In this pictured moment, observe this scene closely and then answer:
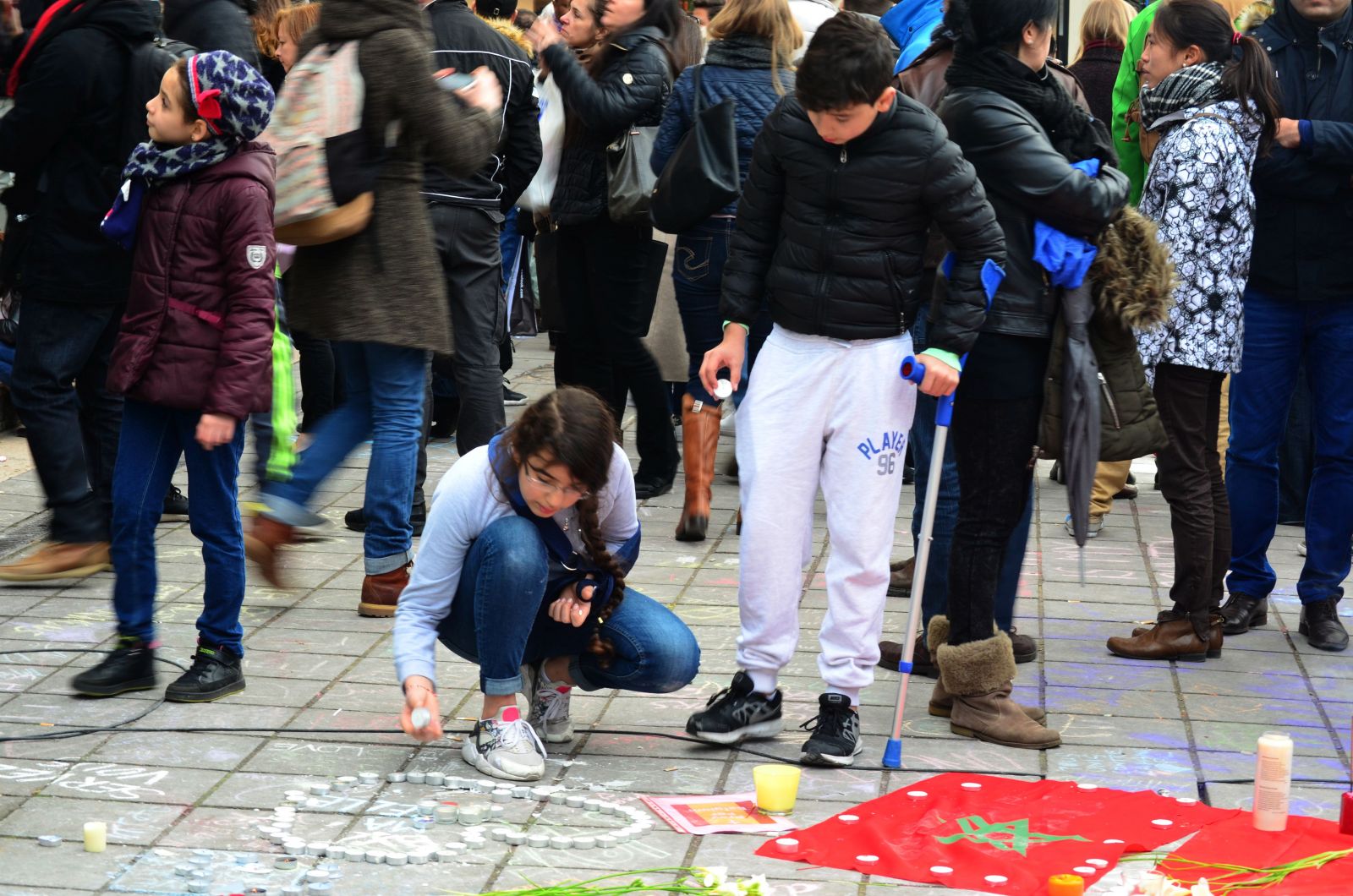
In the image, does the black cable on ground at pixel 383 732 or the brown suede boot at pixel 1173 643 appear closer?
the black cable on ground at pixel 383 732

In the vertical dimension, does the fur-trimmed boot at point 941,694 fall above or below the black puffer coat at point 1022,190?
below

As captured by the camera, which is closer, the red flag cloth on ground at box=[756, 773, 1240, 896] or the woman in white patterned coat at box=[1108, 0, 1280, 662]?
the red flag cloth on ground at box=[756, 773, 1240, 896]

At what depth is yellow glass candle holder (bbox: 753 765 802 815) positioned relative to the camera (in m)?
4.13

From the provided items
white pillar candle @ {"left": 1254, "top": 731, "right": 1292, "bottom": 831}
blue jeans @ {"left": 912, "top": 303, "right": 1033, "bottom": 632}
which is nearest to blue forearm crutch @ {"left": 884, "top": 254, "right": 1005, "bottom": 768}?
blue jeans @ {"left": 912, "top": 303, "right": 1033, "bottom": 632}

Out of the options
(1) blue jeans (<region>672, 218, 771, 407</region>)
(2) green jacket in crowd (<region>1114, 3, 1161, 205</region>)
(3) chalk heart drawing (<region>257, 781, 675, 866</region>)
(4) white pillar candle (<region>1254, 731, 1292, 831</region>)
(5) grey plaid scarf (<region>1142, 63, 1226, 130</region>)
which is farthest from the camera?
(2) green jacket in crowd (<region>1114, 3, 1161, 205</region>)

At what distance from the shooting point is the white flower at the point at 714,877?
362 cm

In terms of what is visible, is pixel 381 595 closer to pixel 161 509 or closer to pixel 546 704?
pixel 161 509

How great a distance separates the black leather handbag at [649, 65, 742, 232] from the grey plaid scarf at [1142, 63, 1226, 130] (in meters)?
1.67

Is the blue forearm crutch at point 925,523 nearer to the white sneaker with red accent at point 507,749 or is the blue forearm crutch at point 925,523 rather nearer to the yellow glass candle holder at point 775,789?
the yellow glass candle holder at point 775,789

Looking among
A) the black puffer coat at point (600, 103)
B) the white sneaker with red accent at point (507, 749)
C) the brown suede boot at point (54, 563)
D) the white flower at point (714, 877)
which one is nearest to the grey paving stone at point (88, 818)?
the white sneaker with red accent at point (507, 749)

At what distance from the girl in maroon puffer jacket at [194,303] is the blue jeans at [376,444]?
23 cm

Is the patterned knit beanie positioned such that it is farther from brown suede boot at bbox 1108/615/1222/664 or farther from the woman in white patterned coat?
brown suede boot at bbox 1108/615/1222/664

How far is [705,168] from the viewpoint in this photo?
6.46 meters

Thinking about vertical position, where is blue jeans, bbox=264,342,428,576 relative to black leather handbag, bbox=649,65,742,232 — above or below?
below
